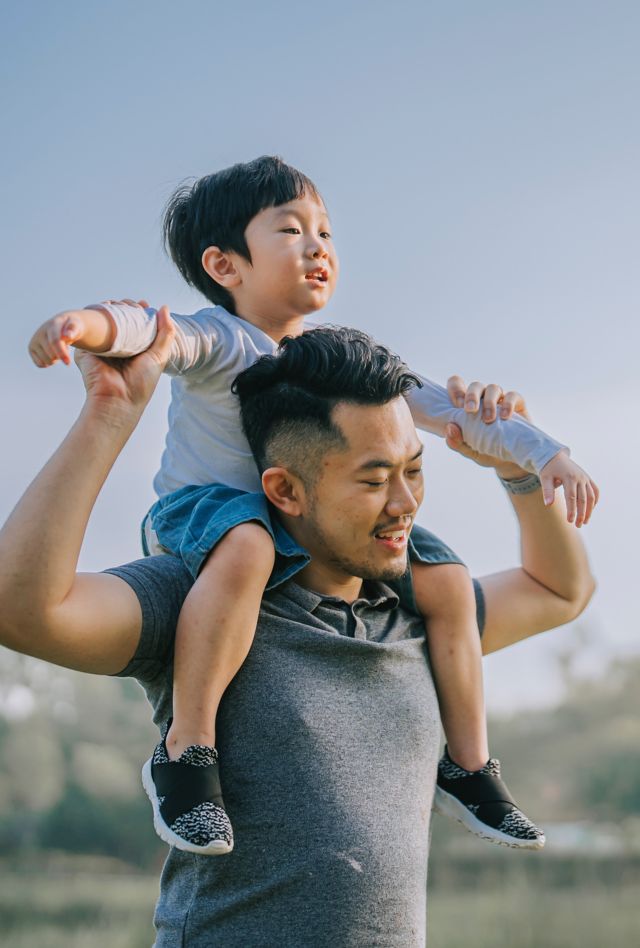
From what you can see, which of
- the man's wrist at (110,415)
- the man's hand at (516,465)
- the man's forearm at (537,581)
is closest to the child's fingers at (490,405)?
the man's hand at (516,465)

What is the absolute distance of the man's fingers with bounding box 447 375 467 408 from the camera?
252cm

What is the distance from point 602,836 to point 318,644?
16313 millimetres

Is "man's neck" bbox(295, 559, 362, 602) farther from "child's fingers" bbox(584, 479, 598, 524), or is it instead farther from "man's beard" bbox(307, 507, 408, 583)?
"child's fingers" bbox(584, 479, 598, 524)

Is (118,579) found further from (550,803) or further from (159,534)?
(550,803)

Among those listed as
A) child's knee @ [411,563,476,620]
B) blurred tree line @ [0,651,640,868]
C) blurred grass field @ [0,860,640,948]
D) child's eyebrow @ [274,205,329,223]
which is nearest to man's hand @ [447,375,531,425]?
child's knee @ [411,563,476,620]

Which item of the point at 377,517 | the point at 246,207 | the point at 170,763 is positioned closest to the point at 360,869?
the point at 170,763

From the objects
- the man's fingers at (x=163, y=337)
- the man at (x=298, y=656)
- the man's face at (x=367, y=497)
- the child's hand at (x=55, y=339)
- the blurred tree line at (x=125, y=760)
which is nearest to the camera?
the child's hand at (x=55, y=339)

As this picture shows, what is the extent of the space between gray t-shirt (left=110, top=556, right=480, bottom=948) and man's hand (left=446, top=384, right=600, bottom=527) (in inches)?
17.3

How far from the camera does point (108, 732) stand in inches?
690

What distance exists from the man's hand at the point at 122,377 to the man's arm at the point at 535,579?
0.83m

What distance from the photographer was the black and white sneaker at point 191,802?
186cm

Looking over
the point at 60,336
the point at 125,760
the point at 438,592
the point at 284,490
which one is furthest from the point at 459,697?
the point at 125,760

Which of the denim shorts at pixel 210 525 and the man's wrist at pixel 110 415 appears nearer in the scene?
the man's wrist at pixel 110 415

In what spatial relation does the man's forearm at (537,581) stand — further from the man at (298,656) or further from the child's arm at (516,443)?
the man at (298,656)
